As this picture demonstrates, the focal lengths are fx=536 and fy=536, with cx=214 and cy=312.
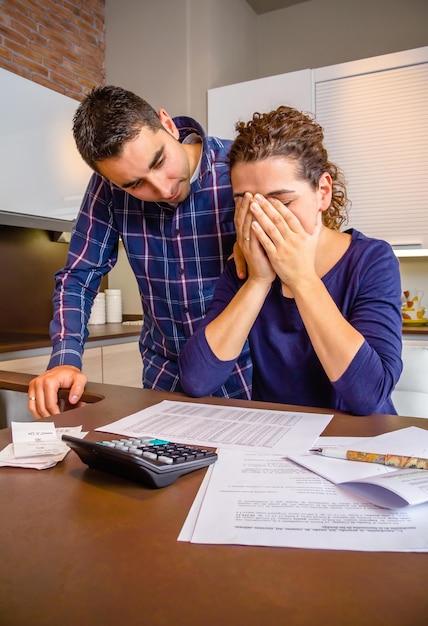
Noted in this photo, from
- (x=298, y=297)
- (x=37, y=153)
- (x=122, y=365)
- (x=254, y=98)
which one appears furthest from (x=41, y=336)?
(x=298, y=297)

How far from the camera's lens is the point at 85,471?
0.65 m

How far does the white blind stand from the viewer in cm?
287

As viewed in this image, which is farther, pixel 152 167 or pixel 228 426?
pixel 152 167

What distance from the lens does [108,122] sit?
42.9 inches

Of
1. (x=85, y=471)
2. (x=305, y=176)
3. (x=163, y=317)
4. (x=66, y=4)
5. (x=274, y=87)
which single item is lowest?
(x=85, y=471)

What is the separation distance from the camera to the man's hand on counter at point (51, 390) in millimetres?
1060

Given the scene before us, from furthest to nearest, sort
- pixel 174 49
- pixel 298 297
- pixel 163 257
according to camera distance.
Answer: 1. pixel 174 49
2. pixel 163 257
3. pixel 298 297

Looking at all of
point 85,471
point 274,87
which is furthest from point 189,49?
point 85,471

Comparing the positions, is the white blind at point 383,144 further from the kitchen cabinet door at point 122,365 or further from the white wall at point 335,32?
the kitchen cabinet door at point 122,365

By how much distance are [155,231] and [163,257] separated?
7cm

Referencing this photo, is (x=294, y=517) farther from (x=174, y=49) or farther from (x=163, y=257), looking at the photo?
(x=174, y=49)

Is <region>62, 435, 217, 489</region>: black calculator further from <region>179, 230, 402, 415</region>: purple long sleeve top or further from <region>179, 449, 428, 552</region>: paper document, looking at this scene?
<region>179, 230, 402, 415</region>: purple long sleeve top

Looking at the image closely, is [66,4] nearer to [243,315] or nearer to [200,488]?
[243,315]

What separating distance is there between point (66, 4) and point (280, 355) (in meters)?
3.05
